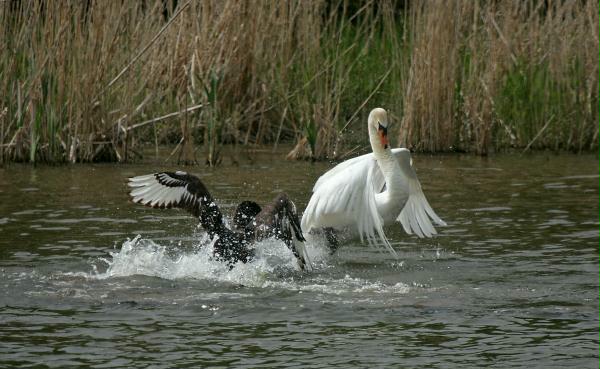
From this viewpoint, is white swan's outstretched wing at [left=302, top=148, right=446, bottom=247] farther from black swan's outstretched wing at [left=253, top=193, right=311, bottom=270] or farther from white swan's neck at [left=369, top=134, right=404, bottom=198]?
black swan's outstretched wing at [left=253, top=193, right=311, bottom=270]

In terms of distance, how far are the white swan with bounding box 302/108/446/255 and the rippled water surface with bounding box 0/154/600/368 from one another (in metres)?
0.23

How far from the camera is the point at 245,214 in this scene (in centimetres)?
780

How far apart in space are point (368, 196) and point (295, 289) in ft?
4.50

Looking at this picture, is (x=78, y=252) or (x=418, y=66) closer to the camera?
(x=78, y=252)

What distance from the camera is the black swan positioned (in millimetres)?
7461

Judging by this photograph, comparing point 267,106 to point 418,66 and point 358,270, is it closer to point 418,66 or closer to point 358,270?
point 418,66

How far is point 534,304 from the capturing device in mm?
6305

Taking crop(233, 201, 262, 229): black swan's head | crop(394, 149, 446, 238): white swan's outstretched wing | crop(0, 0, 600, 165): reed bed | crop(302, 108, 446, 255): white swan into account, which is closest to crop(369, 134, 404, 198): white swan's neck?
crop(302, 108, 446, 255): white swan

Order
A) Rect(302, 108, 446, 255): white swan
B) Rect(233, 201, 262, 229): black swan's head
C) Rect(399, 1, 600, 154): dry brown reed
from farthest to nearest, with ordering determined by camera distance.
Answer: Rect(399, 1, 600, 154): dry brown reed
Rect(302, 108, 446, 255): white swan
Rect(233, 201, 262, 229): black swan's head

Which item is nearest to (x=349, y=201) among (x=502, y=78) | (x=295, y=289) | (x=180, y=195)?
(x=180, y=195)

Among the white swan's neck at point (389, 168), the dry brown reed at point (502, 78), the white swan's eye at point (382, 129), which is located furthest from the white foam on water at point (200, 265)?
the dry brown reed at point (502, 78)

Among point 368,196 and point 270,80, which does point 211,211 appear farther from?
point 270,80

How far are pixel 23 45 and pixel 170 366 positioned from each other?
24.0 feet

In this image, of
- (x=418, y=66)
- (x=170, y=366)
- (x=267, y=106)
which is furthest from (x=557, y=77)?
(x=170, y=366)
